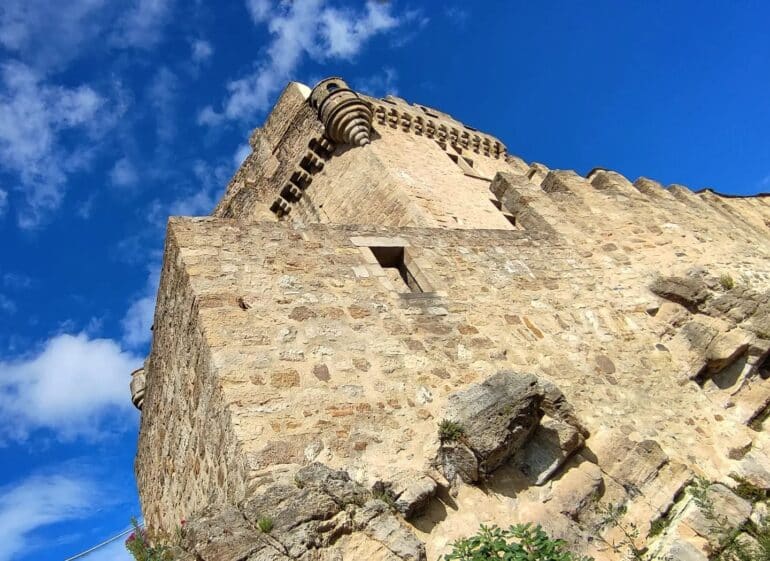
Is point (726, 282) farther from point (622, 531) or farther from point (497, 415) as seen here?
point (497, 415)

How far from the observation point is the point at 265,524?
3.67 meters

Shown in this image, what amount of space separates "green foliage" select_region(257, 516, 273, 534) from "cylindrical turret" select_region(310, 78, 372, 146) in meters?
9.93

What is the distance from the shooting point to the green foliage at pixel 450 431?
15.6 feet

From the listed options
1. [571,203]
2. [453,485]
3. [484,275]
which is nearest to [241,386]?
[453,485]

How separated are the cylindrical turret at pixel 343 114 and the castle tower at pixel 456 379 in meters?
4.26

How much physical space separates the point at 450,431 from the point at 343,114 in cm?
931

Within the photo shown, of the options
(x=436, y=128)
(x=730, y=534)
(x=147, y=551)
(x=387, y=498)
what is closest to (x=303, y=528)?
(x=387, y=498)

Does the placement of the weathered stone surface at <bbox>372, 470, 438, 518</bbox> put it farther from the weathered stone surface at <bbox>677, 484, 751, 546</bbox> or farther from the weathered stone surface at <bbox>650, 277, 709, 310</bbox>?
the weathered stone surface at <bbox>650, 277, 709, 310</bbox>

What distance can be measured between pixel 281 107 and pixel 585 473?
39.3ft

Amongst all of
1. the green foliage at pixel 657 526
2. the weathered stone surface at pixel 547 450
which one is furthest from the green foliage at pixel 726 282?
the green foliage at pixel 657 526

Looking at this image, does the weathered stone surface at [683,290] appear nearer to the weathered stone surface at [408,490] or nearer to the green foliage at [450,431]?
the green foliage at [450,431]

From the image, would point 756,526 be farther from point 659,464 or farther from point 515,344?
point 515,344

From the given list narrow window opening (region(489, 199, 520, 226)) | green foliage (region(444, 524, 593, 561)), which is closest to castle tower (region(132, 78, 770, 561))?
green foliage (region(444, 524, 593, 561))

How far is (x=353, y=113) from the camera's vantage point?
12.7m
